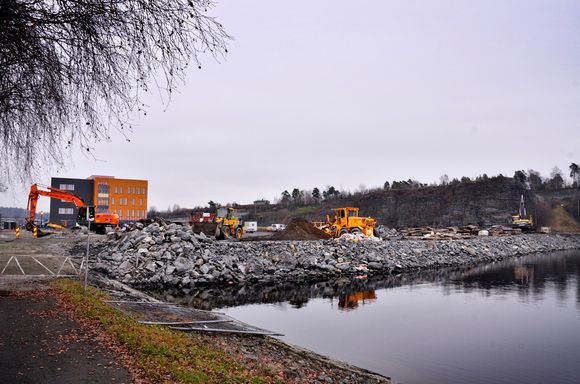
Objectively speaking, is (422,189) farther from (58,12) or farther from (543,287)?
(58,12)

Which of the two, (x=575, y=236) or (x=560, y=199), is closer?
(x=575, y=236)

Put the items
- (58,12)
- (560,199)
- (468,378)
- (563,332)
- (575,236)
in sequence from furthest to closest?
(560,199) → (575,236) → (563,332) → (468,378) → (58,12)

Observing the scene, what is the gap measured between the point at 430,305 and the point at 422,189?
80823mm

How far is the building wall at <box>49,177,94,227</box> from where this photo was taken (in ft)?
259

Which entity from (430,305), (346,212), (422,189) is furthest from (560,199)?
(430,305)

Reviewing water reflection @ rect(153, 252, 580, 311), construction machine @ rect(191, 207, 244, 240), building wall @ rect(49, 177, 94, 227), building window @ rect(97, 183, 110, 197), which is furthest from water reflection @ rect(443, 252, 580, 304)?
building window @ rect(97, 183, 110, 197)

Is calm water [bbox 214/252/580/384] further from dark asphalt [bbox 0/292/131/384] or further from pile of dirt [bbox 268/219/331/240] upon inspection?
pile of dirt [bbox 268/219/331/240]

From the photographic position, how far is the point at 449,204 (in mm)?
87312

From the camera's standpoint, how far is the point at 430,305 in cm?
1873

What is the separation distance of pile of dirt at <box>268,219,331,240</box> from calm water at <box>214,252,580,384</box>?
12807mm

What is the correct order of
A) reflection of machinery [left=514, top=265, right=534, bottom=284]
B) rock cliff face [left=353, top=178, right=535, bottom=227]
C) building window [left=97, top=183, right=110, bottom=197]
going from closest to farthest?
reflection of machinery [left=514, top=265, right=534, bottom=284] < rock cliff face [left=353, top=178, right=535, bottom=227] < building window [left=97, top=183, right=110, bottom=197]

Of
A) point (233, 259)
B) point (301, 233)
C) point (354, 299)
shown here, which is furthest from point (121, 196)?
point (354, 299)

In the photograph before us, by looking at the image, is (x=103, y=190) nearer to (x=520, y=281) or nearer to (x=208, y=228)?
(x=208, y=228)

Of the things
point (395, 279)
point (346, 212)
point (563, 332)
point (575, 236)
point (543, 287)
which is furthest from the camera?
point (575, 236)
